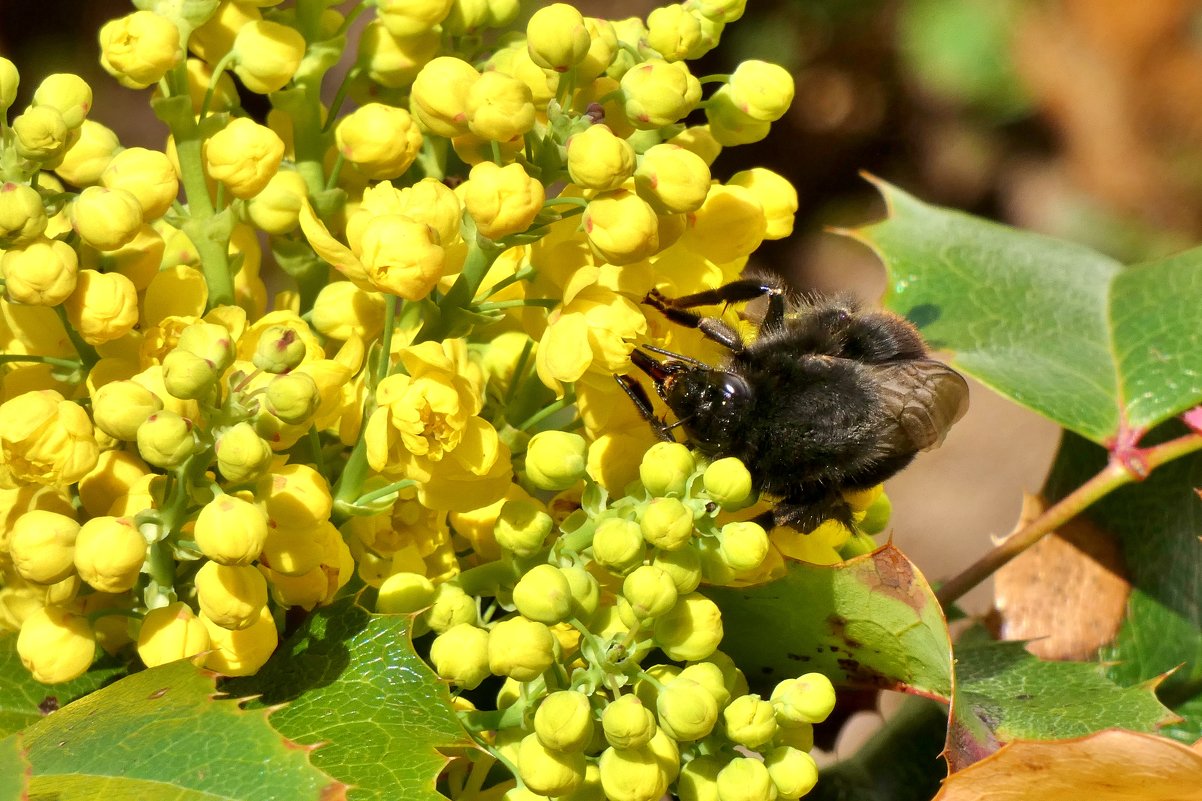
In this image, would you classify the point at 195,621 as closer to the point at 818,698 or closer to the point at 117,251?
the point at 117,251

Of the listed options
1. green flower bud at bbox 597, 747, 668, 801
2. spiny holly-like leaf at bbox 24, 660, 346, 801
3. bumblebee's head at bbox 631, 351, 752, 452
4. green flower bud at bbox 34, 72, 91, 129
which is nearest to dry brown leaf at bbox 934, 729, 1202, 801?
green flower bud at bbox 597, 747, 668, 801

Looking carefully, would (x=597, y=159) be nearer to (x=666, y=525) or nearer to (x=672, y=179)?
(x=672, y=179)

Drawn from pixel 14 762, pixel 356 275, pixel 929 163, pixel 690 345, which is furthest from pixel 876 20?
pixel 14 762

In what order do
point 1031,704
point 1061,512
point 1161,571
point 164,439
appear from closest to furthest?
point 164,439 → point 1031,704 → point 1061,512 → point 1161,571

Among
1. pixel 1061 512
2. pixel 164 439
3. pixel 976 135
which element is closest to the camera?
pixel 164 439

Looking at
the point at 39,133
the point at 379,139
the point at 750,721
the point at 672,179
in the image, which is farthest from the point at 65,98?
the point at 750,721

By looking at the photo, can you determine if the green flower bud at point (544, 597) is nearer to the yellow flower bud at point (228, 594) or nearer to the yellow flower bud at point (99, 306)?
the yellow flower bud at point (228, 594)

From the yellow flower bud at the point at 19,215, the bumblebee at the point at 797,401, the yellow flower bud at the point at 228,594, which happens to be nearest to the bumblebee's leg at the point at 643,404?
the bumblebee at the point at 797,401
